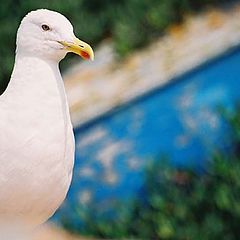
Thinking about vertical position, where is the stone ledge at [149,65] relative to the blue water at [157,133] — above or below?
Result: above

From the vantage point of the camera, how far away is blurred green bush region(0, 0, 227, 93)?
17.0 ft

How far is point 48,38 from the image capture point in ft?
8.57

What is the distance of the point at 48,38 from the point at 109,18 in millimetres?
2949

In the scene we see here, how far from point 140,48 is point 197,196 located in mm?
960

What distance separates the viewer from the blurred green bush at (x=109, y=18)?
5180 millimetres

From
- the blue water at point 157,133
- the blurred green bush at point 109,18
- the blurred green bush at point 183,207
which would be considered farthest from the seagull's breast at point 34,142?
the blurred green bush at point 109,18

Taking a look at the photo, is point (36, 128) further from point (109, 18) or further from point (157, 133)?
point (109, 18)

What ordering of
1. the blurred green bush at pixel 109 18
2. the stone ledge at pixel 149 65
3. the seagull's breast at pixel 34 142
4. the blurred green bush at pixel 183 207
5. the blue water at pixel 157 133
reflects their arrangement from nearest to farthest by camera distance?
the seagull's breast at pixel 34 142 < the blurred green bush at pixel 183 207 < the blue water at pixel 157 133 < the stone ledge at pixel 149 65 < the blurred green bush at pixel 109 18

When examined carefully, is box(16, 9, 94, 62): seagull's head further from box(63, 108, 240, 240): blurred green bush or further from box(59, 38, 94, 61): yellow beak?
box(63, 108, 240, 240): blurred green bush

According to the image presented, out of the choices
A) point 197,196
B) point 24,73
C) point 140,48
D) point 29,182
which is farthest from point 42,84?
point 140,48

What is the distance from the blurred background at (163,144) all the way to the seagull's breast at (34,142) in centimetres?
194

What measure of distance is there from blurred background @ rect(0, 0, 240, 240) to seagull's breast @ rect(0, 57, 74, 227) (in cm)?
194

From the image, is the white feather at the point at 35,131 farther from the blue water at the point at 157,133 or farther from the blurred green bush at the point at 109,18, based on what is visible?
the blurred green bush at the point at 109,18

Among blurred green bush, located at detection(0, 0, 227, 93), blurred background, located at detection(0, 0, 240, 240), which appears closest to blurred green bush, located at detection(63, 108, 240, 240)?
blurred background, located at detection(0, 0, 240, 240)
